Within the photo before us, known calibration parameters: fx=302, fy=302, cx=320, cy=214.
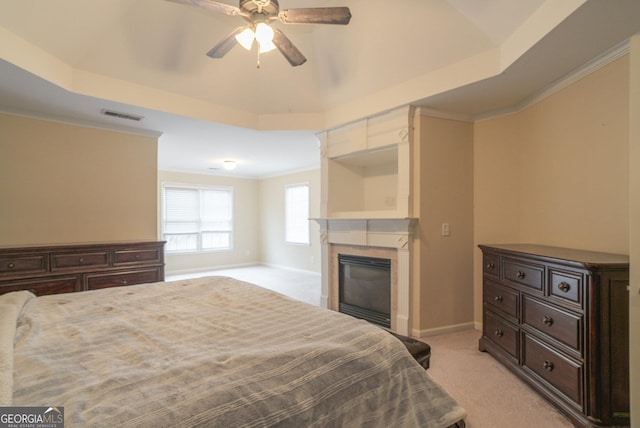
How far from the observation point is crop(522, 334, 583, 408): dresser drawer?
1.76 metres

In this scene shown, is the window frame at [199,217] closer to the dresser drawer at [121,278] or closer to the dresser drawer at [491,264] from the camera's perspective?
the dresser drawer at [121,278]

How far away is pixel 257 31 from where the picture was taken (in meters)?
1.93

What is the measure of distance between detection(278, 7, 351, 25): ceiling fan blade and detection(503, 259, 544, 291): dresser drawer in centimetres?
211

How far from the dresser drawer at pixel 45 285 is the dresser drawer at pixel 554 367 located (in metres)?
4.15

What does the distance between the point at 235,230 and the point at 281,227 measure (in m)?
1.28

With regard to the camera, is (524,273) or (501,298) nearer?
(524,273)

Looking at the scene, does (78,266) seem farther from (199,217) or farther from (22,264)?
(199,217)

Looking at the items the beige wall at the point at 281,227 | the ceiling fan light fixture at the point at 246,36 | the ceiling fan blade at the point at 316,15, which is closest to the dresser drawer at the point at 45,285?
the ceiling fan light fixture at the point at 246,36

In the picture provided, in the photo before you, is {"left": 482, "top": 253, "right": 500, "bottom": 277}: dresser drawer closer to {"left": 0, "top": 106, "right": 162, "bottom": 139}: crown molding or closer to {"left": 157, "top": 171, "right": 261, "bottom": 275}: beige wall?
{"left": 0, "top": 106, "right": 162, "bottom": 139}: crown molding

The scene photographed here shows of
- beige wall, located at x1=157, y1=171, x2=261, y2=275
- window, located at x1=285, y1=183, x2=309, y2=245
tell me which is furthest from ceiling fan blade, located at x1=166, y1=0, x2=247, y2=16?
beige wall, located at x1=157, y1=171, x2=261, y2=275

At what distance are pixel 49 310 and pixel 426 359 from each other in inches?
81.7

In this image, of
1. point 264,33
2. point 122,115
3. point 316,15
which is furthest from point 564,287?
point 122,115

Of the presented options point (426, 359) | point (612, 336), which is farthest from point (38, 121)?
point (612, 336)

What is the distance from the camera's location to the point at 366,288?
3691 mm
